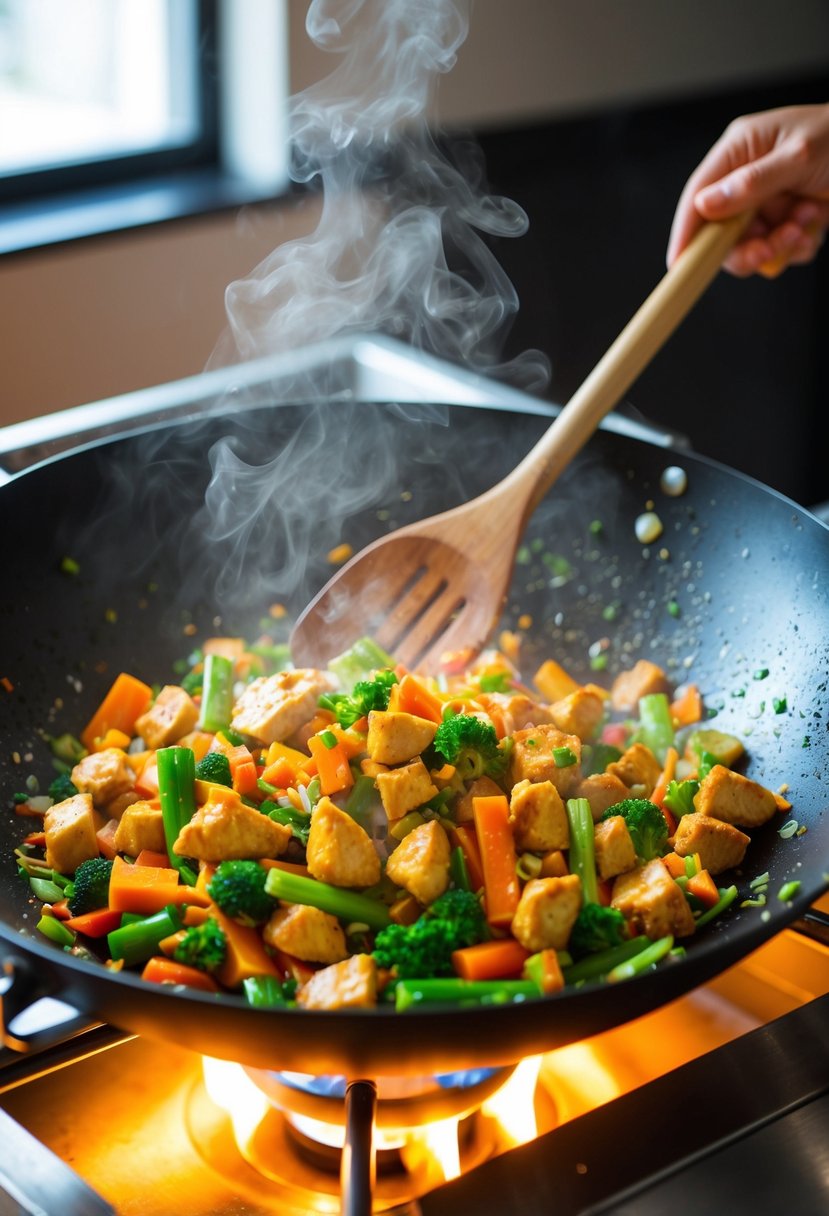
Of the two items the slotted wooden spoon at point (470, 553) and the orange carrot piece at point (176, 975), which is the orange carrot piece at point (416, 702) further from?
the orange carrot piece at point (176, 975)

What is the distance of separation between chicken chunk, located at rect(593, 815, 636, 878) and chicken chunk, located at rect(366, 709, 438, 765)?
23 centimetres

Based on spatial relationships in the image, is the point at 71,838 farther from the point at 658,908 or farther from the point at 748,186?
the point at 748,186

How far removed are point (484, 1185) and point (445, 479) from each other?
114cm

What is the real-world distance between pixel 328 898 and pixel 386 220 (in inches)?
99.6

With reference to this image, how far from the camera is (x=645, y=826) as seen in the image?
4.86 feet

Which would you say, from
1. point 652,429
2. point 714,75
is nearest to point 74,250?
point 652,429

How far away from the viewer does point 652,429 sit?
2.09m

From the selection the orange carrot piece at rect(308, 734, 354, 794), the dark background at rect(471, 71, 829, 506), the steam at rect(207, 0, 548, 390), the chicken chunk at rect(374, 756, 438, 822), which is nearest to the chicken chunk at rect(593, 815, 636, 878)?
the chicken chunk at rect(374, 756, 438, 822)

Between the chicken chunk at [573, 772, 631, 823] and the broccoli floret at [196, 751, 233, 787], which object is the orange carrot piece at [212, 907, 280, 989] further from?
the chicken chunk at [573, 772, 631, 823]

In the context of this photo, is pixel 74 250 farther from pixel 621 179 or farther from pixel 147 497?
pixel 621 179

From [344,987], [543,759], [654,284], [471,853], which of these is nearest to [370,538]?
[543,759]

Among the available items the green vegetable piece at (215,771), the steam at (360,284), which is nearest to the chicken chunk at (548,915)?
the green vegetable piece at (215,771)

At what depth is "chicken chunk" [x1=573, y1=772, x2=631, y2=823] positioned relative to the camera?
5.08 feet

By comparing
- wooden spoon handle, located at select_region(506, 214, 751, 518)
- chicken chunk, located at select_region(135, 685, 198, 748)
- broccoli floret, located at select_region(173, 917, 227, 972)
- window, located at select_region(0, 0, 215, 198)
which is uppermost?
window, located at select_region(0, 0, 215, 198)
